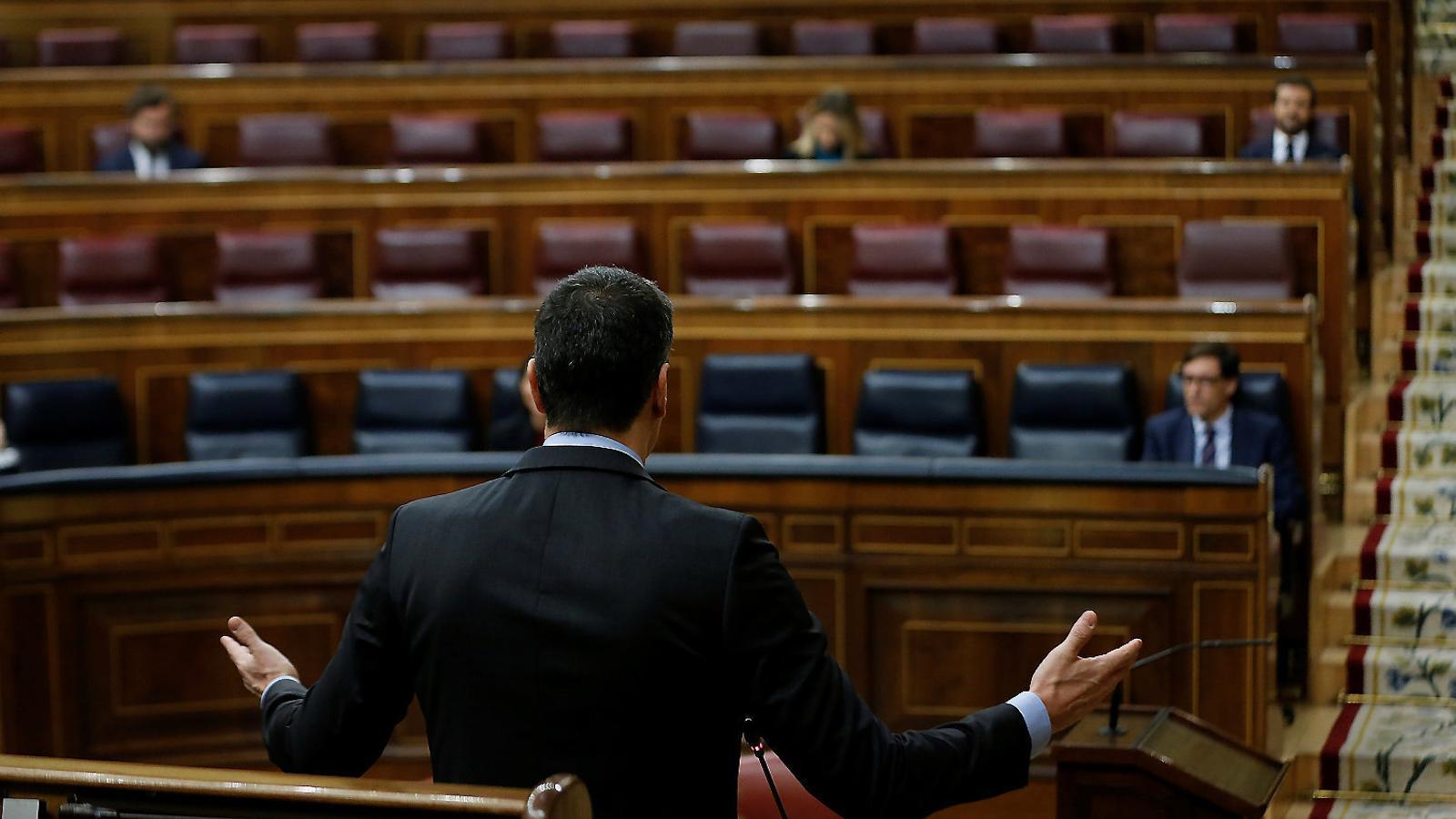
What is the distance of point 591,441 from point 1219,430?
169cm

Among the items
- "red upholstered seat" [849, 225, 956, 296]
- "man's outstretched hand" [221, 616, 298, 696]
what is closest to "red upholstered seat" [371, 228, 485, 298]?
"red upholstered seat" [849, 225, 956, 296]

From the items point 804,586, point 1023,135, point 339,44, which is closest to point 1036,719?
point 804,586

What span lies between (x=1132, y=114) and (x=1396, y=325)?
603mm

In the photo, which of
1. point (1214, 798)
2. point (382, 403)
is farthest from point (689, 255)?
point (1214, 798)

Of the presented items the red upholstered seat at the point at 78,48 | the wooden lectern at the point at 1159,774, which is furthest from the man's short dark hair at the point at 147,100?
the wooden lectern at the point at 1159,774

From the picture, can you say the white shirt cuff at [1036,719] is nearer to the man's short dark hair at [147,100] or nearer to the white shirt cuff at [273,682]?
the white shirt cuff at [273,682]

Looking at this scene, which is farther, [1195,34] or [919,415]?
[1195,34]

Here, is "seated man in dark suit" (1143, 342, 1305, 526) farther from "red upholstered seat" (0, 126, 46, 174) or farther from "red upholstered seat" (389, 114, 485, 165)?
"red upholstered seat" (0, 126, 46, 174)

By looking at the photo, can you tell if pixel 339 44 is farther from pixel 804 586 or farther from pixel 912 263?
pixel 804 586

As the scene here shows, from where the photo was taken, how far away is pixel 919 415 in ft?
8.27

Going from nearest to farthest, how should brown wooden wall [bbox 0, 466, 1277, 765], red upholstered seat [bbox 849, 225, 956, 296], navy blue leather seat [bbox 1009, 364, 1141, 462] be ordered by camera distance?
brown wooden wall [bbox 0, 466, 1277, 765] < navy blue leather seat [bbox 1009, 364, 1141, 462] < red upholstered seat [bbox 849, 225, 956, 296]

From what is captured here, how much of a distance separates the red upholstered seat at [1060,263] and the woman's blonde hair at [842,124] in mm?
348

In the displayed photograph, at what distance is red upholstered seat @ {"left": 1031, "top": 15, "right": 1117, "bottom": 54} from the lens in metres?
3.58

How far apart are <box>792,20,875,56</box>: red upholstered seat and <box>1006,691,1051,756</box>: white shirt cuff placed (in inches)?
116
